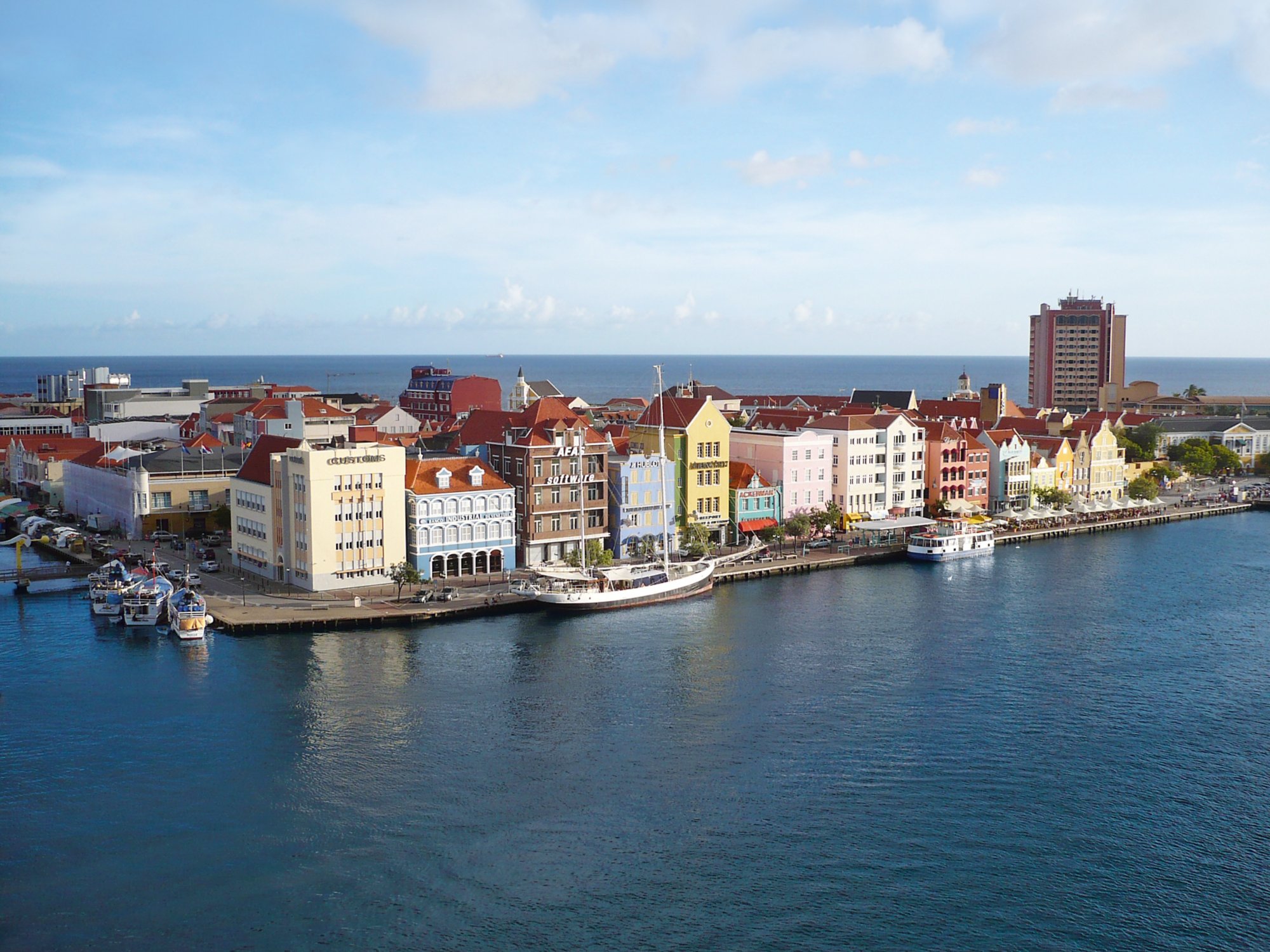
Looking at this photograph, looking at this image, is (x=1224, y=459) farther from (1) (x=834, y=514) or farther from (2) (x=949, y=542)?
(1) (x=834, y=514)

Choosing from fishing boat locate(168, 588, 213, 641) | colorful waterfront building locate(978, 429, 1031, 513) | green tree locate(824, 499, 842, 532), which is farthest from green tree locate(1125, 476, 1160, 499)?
fishing boat locate(168, 588, 213, 641)

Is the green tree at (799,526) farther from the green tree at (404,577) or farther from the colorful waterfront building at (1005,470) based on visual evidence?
the green tree at (404,577)

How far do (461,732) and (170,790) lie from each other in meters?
9.22

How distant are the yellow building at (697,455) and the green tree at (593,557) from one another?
9307mm

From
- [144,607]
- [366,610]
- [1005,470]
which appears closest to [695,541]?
[366,610]

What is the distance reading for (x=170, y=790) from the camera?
3419 centimetres

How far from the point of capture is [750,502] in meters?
75.5

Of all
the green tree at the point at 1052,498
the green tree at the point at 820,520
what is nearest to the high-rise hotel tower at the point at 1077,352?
the green tree at the point at 1052,498

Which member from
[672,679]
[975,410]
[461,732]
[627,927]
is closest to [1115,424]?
[975,410]

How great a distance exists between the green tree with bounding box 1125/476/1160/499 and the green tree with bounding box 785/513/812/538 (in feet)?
116

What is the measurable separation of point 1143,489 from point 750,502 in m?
39.1

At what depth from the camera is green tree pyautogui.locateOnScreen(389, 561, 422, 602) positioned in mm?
56562

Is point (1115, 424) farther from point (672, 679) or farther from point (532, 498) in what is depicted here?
point (672, 679)

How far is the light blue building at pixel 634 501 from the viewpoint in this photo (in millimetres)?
67625
